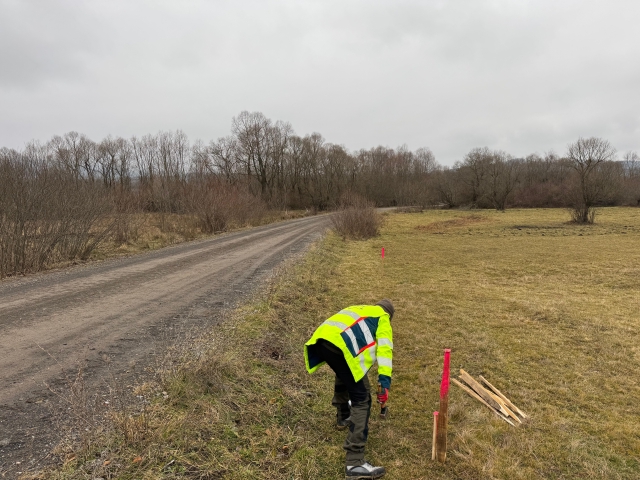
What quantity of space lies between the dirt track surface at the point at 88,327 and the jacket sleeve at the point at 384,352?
9.76 ft

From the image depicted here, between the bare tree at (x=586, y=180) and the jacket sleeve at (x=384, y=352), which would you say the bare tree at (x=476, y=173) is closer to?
the bare tree at (x=586, y=180)

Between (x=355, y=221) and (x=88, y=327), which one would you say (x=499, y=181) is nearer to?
(x=355, y=221)

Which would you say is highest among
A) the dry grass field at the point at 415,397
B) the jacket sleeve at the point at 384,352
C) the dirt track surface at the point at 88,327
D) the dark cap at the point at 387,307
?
the dark cap at the point at 387,307

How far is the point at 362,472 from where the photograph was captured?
134 inches

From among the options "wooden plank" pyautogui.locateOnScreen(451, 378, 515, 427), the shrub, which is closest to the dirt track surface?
"wooden plank" pyautogui.locateOnScreen(451, 378, 515, 427)

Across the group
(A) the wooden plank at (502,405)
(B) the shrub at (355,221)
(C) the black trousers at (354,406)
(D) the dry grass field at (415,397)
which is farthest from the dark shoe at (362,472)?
(B) the shrub at (355,221)

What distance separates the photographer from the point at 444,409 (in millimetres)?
3408

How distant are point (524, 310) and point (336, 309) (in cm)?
473

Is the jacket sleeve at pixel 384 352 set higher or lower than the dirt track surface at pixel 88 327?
higher

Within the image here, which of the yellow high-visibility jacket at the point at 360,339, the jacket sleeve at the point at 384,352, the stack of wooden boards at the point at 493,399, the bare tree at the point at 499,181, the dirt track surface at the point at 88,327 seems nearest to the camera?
the yellow high-visibility jacket at the point at 360,339

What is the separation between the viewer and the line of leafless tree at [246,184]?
39.9 ft

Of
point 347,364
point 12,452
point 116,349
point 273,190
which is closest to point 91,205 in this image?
point 116,349

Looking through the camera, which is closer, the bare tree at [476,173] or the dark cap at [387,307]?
the dark cap at [387,307]

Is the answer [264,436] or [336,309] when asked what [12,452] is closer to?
[264,436]
